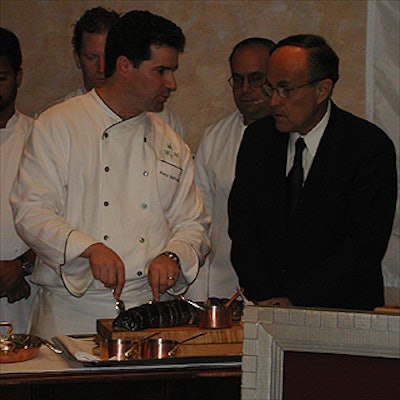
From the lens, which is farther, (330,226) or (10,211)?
(10,211)

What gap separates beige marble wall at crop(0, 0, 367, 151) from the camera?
3959 millimetres

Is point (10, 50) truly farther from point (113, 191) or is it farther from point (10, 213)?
point (113, 191)

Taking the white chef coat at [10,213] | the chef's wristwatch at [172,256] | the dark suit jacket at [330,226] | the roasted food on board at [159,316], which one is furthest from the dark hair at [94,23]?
the roasted food on board at [159,316]

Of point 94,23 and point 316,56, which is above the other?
point 94,23

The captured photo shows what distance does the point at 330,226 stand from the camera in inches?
108

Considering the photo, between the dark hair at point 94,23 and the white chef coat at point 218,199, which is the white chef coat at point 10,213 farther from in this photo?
the white chef coat at point 218,199

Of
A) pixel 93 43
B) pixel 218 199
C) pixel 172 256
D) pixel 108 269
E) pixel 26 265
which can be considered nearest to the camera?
pixel 108 269

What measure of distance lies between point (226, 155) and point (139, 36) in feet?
3.30

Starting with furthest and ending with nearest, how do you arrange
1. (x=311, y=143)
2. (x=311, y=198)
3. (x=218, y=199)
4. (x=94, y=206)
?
(x=218, y=199), (x=311, y=143), (x=311, y=198), (x=94, y=206)

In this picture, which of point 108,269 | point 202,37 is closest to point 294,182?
point 108,269

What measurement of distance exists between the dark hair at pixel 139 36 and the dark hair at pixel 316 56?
447mm

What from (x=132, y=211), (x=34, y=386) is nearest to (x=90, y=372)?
(x=34, y=386)

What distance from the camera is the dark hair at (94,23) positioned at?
334 cm

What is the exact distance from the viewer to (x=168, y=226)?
263 cm
